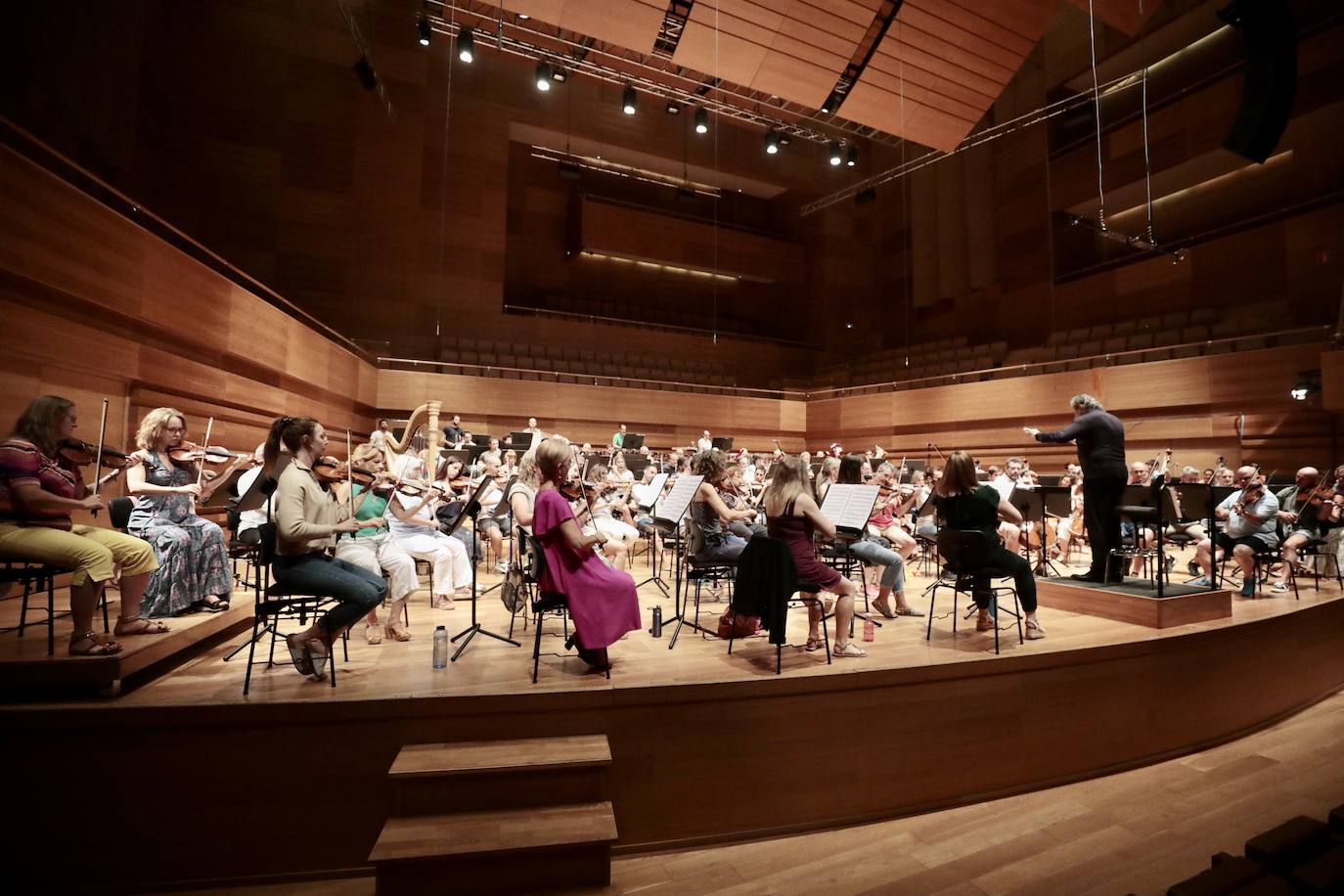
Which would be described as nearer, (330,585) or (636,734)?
(636,734)

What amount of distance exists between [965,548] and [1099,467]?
1645mm

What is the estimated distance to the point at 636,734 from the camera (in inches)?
112

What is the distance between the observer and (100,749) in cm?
246

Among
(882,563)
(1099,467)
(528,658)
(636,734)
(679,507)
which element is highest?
(1099,467)

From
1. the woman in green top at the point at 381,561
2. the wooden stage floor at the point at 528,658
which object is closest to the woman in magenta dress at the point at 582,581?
the wooden stage floor at the point at 528,658

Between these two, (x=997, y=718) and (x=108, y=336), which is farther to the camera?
(x=108, y=336)

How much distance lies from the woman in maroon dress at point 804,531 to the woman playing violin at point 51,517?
3.04 metres

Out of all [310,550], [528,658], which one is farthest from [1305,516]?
[310,550]

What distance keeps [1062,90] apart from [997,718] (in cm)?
1403

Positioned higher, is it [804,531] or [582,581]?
[804,531]

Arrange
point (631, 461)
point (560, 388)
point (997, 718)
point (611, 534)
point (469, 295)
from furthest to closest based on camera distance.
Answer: point (469, 295)
point (560, 388)
point (631, 461)
point (611, 534)
point (997, 718)

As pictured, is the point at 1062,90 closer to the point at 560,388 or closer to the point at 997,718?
the point at 560,388

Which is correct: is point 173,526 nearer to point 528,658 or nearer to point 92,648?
point 92,648

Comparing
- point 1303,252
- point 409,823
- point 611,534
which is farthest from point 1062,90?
point 409,823
